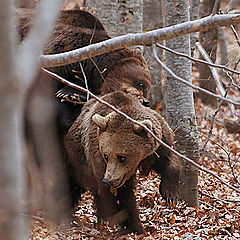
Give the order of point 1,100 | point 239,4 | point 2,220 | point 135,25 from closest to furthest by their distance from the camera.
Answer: point 1,100
point 2,220
point 135,25
point 239,4

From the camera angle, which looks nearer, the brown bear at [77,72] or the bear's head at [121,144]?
the bear's head at [121,144]

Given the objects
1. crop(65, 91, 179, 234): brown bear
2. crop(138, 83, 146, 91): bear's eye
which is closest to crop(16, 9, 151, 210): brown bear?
crop(138, 83, 146, 91): bear's eye

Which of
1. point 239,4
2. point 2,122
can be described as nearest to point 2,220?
point 2,122

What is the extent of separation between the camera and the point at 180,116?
5.50 metres

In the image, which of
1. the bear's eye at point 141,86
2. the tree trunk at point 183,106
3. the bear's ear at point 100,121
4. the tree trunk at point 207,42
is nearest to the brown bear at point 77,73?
the bear's eye at point 141,86

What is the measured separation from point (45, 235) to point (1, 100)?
439cm

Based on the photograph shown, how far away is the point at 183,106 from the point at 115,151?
5.45 ft

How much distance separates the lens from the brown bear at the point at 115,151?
4340 millimetres

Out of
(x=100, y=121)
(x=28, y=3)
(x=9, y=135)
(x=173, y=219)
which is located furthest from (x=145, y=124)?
(x=9, y=135)

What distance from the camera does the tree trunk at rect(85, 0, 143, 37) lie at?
659cm

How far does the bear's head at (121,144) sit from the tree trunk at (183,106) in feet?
3.65

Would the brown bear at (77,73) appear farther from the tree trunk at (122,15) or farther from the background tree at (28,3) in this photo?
the background tree at (28,3)

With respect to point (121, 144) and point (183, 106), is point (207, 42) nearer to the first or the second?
point (183, 106)

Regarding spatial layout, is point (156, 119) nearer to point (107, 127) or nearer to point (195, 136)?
point (107, 127)
